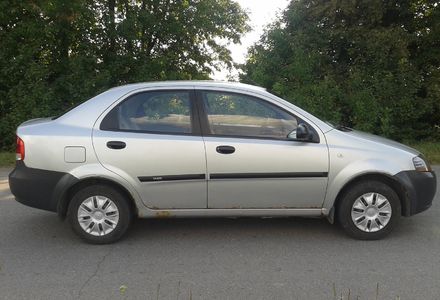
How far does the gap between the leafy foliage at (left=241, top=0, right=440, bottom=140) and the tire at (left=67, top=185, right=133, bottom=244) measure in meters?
8.01

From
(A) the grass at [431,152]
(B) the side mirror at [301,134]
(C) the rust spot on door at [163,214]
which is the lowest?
(A) the grass at [431,152]

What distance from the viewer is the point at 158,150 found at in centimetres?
472

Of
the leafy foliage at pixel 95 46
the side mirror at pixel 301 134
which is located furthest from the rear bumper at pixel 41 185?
the leafy foliage at pixel 95 46

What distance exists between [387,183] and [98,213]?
292 cm

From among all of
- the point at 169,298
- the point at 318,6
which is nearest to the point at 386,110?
the point at 318,6

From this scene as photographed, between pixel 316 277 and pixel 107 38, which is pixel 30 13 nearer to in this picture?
pixel 107 38

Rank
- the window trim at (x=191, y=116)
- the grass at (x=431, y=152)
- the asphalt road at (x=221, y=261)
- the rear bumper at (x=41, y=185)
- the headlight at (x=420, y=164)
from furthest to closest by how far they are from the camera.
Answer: the grass at (x=431, y=152), the headlight at (x=420, y=164), the window trim at (x=191, y=116), the rear bumper at (x=41, y=185), the asphalt road at (x=221, y=261)

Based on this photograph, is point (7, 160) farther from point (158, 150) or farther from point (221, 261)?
point (221, 261)

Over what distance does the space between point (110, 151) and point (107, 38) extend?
10.4 meters

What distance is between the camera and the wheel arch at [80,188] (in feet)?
15.5

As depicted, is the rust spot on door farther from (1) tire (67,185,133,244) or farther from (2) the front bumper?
(2) the front bumper

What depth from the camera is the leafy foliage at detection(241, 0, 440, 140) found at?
480 inches

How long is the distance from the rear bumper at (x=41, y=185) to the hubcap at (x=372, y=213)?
2812mm

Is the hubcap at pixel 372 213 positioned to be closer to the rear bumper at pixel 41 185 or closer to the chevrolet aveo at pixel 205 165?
the chevrolet aveo at pixel 205 165
